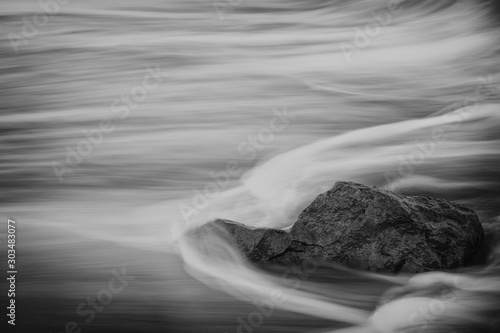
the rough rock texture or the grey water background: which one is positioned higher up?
the grey water background

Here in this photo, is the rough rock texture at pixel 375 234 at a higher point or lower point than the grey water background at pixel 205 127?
lower

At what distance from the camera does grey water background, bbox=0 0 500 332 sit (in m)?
5.27

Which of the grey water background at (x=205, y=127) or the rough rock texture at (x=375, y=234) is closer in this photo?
the rough rock texture at (x=375, y=234)

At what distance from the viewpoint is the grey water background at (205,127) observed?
5.27 m

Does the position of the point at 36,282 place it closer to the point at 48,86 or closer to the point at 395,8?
the point at 48,86

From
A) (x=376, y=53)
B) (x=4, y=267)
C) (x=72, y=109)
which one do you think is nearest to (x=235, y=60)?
(x=376, y=53)

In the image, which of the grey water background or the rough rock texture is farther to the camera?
the grey water background

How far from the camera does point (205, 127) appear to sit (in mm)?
8711

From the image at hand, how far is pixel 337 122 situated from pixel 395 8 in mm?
4820

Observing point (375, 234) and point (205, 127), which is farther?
point (205, 127)

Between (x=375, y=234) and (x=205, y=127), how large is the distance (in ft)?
13.0

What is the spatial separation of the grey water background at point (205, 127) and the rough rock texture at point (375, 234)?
0.58ft

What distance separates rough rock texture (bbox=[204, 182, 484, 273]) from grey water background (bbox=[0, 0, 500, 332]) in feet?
0.58

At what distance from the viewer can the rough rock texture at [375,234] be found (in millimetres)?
5035
